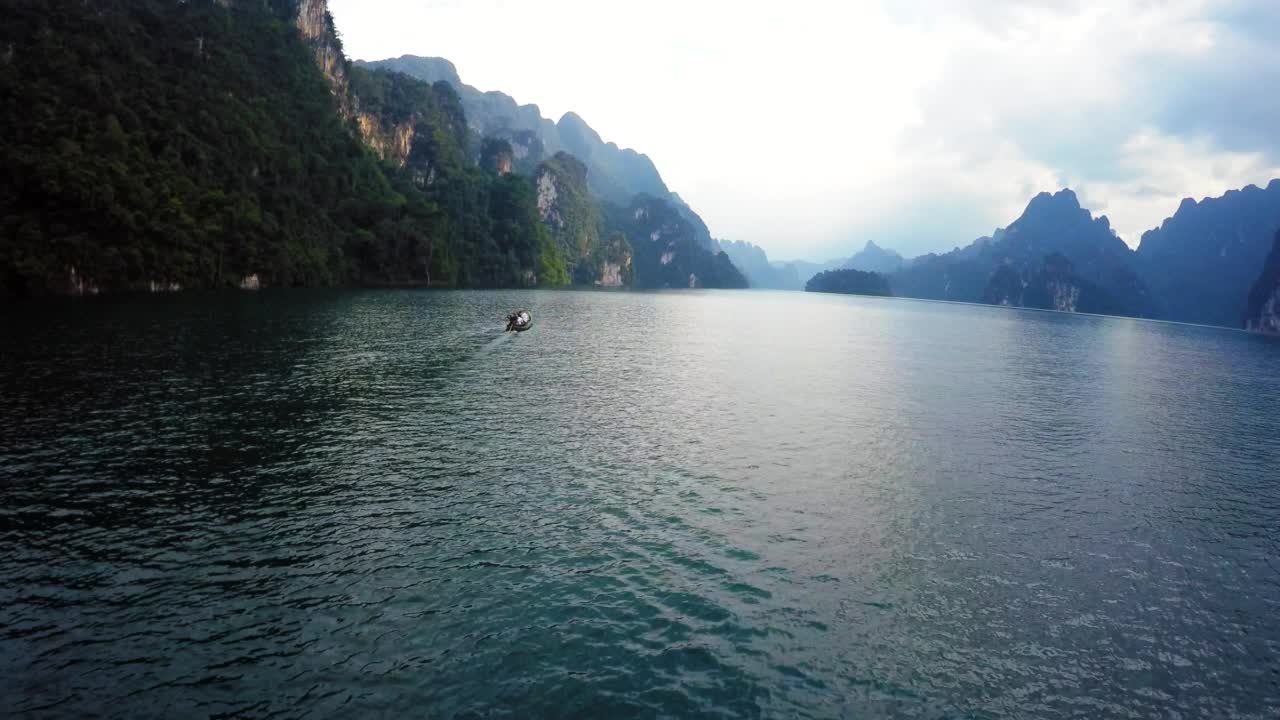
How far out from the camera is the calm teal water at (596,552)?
544 inches

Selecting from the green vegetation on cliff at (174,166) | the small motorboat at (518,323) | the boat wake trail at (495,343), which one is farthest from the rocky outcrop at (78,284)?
the boat wake trail at (495,343)

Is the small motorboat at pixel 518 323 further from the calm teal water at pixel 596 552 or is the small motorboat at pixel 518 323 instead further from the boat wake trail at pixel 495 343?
the calm teal water at pixel 596 552

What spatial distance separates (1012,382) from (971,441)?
106 feet

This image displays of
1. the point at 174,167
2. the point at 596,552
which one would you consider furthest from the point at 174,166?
the point at 596,552

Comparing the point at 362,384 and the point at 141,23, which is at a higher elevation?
the point at 141,23

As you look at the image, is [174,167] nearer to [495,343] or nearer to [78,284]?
[78,284]

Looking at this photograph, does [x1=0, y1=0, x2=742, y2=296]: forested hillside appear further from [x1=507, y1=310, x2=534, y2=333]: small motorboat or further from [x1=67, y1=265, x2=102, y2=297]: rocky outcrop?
[x1=507, y1=310, x2=534, y2=333]: small motorboat

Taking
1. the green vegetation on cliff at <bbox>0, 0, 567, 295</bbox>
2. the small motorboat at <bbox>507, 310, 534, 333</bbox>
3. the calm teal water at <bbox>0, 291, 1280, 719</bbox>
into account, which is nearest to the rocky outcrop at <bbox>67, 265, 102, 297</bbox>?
the green vegetation on cliff at <bbox>0, 0, 567, 295</bbox>

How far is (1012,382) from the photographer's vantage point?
64.1 meters

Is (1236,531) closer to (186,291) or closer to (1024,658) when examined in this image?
(1024,658)

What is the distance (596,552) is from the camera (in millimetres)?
20062

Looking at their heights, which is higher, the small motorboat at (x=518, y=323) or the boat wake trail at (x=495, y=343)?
the small motorboat at (x=518, y=323)

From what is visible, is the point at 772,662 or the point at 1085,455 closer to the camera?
the point at 772,662

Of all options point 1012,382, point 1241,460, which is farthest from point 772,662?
point 1012,382
